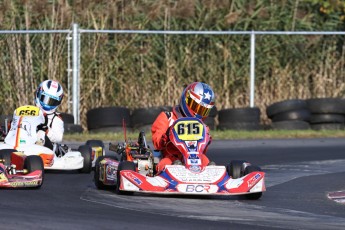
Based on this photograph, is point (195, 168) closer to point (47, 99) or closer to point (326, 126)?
point (47, 99)

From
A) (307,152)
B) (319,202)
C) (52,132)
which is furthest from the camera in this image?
(307,152)

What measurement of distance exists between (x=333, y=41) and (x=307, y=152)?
487cm

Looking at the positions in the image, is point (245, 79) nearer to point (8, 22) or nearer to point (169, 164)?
point (8, 22)

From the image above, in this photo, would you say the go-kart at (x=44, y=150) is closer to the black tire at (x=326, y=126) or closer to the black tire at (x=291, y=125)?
the black tire at (x=291, y=125)

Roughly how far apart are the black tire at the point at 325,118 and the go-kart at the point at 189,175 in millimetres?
7700

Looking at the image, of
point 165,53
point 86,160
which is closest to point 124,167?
point 86,160

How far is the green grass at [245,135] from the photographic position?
1655 centimetres

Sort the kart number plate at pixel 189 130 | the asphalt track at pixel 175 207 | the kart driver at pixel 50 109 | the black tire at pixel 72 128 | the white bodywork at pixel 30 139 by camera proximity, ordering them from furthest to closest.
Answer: the black tire at pixel 72 128 → the kart driver at pixel 50 109 → the white bodywork at pixel 30 139 → the kart number plate at pixel 189 130 → the asphalt track at pixel 175 207

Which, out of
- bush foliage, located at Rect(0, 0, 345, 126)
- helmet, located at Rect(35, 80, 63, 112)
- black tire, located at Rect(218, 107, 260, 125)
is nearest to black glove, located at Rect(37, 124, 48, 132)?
helmet, located at Rect(35, 80, 63, 112)

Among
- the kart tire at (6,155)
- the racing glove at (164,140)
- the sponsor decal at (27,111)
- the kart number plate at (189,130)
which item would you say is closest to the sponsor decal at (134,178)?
the kart number plate at (189,130)

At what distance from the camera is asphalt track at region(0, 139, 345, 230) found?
8.06 metres

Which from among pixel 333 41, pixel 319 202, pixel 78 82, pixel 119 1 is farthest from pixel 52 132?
pixel 333 41

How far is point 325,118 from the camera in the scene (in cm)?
1797

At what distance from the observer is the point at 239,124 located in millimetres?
17625
